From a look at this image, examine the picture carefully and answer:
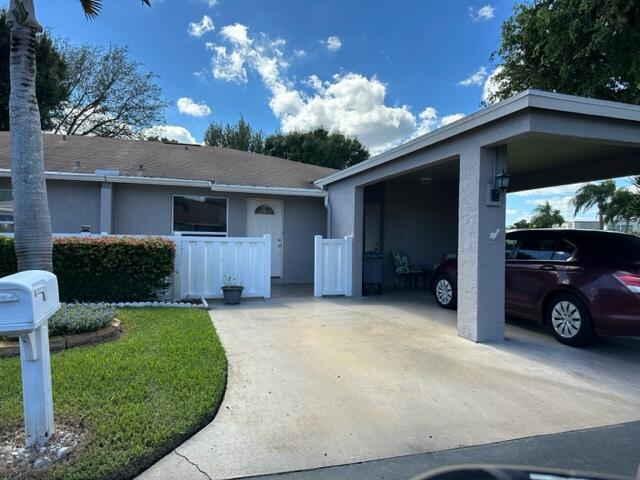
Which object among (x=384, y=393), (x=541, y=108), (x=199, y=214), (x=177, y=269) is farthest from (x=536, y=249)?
(x=199, y=214)

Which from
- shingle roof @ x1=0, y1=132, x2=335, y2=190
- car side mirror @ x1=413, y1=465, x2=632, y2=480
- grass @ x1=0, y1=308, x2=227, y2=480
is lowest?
grass @ x1=0, y1=308, x2=227, y2=480

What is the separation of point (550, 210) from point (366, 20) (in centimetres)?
2489

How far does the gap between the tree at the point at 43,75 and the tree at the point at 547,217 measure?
3253 cm

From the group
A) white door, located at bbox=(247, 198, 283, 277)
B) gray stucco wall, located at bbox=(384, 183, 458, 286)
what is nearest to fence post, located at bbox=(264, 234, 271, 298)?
white door, located at bbox=(247, 198, 283, 277)

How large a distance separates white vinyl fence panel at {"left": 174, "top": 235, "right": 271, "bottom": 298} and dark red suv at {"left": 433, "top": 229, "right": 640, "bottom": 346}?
497 cm

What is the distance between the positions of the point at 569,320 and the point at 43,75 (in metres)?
24.6

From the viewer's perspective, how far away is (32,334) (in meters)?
2.74

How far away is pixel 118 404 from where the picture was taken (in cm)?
348

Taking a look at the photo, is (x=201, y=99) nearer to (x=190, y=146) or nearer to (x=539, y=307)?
(x=190, y=146)

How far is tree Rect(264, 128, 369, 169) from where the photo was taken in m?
31.8

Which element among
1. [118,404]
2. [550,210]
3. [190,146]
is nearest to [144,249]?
[118,404]

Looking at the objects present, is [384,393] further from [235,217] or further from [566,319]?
[235,217]

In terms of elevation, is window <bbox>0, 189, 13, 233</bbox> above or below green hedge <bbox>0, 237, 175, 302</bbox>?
above

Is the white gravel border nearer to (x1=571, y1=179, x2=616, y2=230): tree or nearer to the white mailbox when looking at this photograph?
the white mailbox
